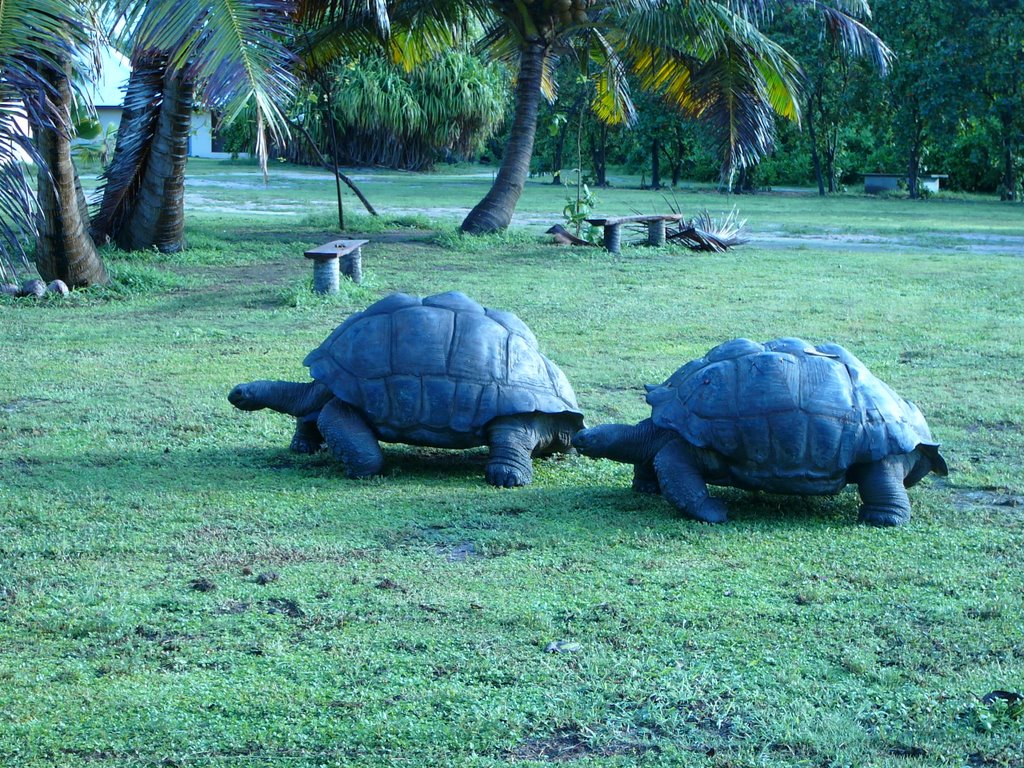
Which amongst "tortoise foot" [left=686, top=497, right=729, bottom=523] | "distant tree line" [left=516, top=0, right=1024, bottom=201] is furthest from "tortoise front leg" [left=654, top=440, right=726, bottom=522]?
"distant tree line" [left=516, top=0, right=1024, bottom=201]

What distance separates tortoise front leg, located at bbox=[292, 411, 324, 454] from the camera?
247 inches

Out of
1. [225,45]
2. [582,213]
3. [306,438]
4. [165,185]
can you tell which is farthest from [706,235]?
[306,438]

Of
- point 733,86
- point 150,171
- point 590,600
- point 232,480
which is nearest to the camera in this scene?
point 590,600

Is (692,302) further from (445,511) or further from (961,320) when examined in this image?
(445,511)

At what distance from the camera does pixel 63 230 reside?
1145cm

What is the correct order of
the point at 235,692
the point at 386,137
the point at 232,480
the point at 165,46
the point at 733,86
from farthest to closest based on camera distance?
the point at 386,137 < the point at 733,86 < the point at 165,46 < the point at 232,480 < the point at 235,692

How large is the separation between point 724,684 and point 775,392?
5.87ft

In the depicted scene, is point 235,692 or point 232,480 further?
point 232,480

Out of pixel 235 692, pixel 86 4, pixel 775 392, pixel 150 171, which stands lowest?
pixel 235 692

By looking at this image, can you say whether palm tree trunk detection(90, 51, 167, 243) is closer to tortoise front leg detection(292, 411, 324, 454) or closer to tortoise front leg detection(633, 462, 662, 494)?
tortoise front leg detection(292, 411, 324, 454)

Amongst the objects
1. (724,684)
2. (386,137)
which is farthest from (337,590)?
(386,137)

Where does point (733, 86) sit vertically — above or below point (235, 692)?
above

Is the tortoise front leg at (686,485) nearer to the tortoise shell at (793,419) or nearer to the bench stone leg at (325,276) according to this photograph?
the tortoise shell at (793,419)

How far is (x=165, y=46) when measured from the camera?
7.01m
